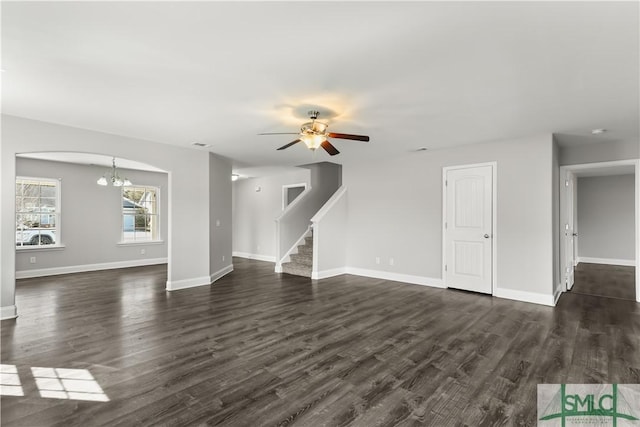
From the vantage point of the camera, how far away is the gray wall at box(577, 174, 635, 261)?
26.2 ft

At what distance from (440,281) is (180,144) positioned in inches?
201

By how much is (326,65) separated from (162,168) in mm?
3906

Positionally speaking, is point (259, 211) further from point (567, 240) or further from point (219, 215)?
point (567, 240)

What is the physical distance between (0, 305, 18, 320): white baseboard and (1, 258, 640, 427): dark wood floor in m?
0.10

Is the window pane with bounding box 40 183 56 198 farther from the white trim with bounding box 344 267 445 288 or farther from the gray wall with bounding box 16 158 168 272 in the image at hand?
the white trim with bounding box 344 267 445 288

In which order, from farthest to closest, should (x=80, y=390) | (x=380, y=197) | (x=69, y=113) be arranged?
(x=380, y=197) → (x=69, y=113) → (x=80, y=390)

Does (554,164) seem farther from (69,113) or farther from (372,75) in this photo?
(69,113)

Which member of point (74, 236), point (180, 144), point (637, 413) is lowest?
point (637, 413)

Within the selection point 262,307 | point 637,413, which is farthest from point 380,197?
point 637,413

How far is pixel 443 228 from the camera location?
5.69 m

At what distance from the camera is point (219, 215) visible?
21.5 feet

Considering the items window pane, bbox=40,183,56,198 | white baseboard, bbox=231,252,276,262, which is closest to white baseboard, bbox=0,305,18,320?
window pane, bbox=40,183,56,198

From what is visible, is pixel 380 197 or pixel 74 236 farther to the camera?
pixel 74 236

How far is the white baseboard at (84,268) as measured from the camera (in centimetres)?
662
